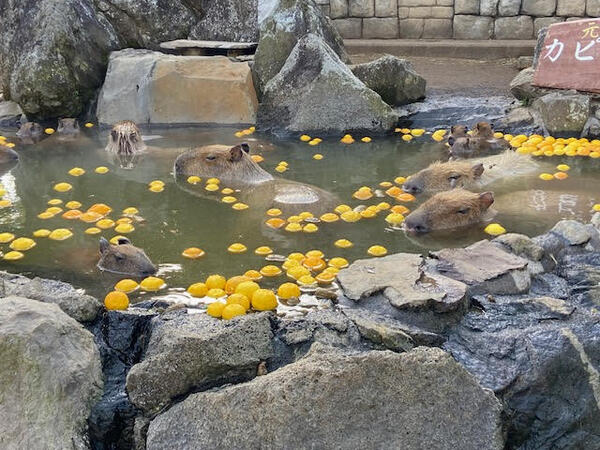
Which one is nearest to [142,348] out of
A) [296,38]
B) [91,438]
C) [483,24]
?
[91,438]

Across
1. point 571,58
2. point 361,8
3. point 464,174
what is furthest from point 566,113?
point 361,8

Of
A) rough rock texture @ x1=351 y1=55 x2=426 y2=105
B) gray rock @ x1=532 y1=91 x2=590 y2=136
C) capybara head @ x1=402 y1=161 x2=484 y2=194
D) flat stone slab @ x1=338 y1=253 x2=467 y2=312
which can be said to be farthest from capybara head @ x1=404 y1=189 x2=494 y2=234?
rough rock texture @ x1=351 y1=55 x2=426 y2=105

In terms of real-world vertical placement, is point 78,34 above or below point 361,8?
above

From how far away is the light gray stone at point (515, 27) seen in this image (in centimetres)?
1280

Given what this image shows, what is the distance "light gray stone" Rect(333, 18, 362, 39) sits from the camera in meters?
13.4

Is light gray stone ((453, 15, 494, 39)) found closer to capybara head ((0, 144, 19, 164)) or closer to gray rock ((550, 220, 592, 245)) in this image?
capybara head ((0, 144, 19, 164))

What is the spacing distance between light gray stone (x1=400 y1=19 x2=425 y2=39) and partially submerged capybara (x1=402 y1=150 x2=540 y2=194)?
278 inches

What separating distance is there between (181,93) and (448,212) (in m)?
4.56

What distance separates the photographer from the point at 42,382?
2.97m

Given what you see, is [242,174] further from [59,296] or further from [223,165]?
[59,296]

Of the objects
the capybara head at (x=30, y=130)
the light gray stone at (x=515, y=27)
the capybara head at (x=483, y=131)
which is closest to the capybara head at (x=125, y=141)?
the capybara head at (x=30, y=130)

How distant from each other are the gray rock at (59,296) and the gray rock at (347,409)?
2.20ft

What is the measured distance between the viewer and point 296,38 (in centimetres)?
898

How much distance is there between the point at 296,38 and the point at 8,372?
22.0 ft
